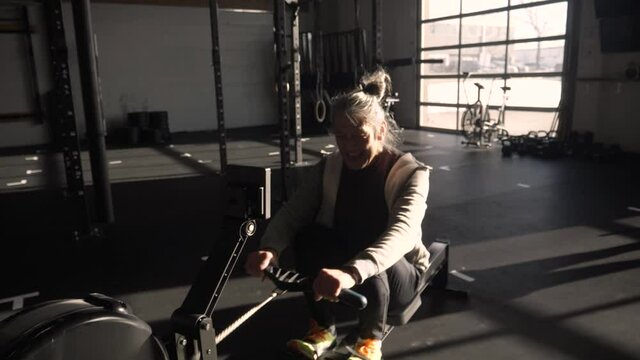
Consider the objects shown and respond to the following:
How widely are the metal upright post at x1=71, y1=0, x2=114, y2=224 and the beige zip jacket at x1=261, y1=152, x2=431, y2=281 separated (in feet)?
7.10

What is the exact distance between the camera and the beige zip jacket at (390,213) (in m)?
1.28

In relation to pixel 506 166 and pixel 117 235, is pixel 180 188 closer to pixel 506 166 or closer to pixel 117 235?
pixel 117 235

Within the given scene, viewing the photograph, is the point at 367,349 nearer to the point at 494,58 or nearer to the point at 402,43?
the point at 494,58

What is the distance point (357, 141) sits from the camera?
143 centimetres

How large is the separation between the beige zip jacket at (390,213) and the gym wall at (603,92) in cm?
498

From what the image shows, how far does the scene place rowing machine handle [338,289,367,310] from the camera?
A: 3.39ft

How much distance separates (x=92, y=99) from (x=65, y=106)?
0.25m

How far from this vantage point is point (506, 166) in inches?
205

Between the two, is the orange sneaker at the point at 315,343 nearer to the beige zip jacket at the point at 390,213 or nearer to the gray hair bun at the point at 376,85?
the beige zip jacket at the point at 390,213

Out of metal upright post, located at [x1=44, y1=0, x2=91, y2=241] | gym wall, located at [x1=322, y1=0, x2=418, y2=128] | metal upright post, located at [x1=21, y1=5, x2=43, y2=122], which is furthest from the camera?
gym wall, located at [x1=322, y1=0, x2=418, y2=128]

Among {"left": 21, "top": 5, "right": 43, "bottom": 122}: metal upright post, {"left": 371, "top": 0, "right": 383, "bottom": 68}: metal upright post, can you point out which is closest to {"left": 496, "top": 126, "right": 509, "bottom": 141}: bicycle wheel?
{"left": 371, "top": 0, "right": 383, "bottom": 68}: metal upright post

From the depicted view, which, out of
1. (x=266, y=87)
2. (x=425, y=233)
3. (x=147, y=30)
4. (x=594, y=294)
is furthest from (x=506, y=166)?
(x=147, y=30)

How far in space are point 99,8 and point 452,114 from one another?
6.37 metres

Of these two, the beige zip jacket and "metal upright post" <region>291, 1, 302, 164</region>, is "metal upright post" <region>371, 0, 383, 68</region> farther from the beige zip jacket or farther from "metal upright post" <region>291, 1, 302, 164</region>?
the beige zip jacket
